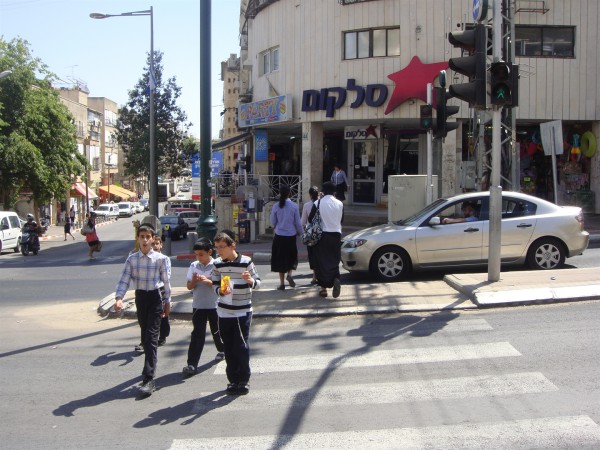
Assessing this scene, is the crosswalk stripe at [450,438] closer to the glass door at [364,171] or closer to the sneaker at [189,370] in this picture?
the sneaker at [189,370]

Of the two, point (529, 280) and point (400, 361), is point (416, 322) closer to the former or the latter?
point (400, 361)

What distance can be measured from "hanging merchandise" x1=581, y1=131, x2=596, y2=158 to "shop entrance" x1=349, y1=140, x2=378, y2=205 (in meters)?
7.56

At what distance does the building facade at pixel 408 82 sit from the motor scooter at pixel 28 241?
10.5 meters

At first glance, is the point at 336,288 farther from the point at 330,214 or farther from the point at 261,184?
the point at 261,184

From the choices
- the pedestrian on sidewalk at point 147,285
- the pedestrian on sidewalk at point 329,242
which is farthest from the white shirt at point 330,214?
the pedestrian on sidewalk at point 147,285

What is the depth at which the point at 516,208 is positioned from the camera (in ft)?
36.1

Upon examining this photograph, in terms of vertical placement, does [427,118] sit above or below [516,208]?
above

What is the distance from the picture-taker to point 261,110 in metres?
25.5

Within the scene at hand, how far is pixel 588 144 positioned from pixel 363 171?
27.6ft

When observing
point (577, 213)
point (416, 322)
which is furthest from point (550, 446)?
point (577, 213)

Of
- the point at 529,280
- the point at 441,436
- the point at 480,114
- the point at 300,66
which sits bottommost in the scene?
the point at 441,436

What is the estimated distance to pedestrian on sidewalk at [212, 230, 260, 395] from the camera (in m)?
5.82

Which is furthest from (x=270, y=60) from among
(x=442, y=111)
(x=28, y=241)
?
(x=442, y=111)

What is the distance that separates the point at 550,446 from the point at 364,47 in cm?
1945
